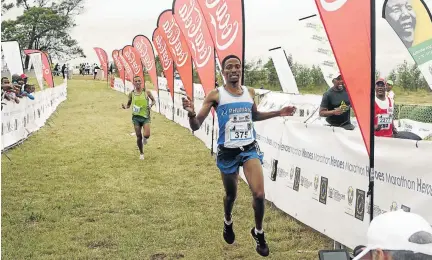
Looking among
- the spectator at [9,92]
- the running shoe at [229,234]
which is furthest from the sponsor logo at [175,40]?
the running shoe at [229,234]

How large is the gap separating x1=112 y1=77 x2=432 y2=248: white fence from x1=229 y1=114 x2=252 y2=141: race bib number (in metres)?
1.05

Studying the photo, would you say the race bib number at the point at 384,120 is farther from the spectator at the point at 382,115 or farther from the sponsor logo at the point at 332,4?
the sponsor logo at the point at 332,4

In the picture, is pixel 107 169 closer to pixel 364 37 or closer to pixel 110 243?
pixel 110 243

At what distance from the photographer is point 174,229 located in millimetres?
6398

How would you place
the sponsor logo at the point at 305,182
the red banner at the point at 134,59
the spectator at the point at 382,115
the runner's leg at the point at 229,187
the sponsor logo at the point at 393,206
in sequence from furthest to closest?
1. the red banner at the point at 134,59
2. the spectator at the point at 382,115
3. the sponsor logo at the point at 305,182
4. the runner's leg at the point at 229,187
5. the sponsor logo at the point at 393,206

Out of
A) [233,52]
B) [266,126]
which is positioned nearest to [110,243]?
[266,126]

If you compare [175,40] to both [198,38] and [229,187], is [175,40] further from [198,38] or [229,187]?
[229,187]

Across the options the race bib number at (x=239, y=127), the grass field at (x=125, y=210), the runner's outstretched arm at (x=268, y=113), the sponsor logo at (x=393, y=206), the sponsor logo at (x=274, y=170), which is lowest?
the grass field at (x=125, y=210)

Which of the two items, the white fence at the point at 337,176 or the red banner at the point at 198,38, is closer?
the white fence at the point at 337,176

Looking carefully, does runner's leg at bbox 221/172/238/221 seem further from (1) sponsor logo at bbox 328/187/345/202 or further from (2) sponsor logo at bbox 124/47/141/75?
(2) sponsor logo at bbox 124/47/141/75

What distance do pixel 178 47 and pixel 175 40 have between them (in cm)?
52

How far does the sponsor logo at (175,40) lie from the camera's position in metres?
13.7

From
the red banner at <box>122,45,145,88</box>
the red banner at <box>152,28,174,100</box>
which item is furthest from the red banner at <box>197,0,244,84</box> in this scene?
the red banner at <box>122,45,145,88</box>

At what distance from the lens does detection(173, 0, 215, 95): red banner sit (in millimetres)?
10414
